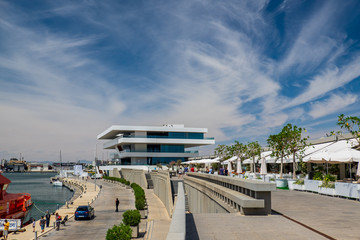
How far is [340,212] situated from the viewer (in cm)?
1258

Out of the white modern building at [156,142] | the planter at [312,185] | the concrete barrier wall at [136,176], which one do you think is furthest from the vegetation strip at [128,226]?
the white modern building at [156,142]

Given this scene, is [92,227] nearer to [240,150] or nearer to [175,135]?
[240,150]

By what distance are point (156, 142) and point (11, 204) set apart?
4736 cm

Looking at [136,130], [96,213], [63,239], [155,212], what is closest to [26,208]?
[96,213]

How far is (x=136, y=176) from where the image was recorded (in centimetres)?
7462

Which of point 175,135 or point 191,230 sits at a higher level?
point 175,135

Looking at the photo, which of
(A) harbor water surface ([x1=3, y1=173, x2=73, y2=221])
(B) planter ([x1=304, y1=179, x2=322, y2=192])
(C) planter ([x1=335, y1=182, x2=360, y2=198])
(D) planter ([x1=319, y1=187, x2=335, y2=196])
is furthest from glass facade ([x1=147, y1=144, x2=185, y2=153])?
(C) planter ([x1=335, y1=182, x2=360, y2=198])

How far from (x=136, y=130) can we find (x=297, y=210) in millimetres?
76184

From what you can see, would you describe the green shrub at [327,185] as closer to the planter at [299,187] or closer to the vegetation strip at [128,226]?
the planter at [299,187]

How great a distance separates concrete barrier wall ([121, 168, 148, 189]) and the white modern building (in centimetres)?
396

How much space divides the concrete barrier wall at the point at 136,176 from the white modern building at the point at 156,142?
13.0 feet

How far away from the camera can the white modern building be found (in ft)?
284

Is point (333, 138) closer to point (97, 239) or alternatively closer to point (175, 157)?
point (97, 239)

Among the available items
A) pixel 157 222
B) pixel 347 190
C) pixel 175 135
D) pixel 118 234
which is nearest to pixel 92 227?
pixel 157 222
